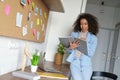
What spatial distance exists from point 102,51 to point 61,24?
2.98 m

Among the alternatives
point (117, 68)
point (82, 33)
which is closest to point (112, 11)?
point (117, 68)

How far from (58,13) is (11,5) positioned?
1897mm

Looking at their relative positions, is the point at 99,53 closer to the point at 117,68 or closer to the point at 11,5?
the point at 117,68

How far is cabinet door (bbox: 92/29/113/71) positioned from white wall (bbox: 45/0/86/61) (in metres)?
2.88

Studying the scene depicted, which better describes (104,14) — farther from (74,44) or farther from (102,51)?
(74,44)

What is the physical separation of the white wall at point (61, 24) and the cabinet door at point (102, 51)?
9.44 feet

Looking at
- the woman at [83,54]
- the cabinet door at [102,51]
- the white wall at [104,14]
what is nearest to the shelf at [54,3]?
the woman at [83,54]

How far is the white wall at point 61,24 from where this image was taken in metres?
3.22

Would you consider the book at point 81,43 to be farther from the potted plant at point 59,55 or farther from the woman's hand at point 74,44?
the potted plant at point 59,55

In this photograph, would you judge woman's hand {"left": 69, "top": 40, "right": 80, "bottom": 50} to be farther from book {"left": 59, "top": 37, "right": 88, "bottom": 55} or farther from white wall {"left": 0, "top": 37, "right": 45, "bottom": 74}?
white wall {"left": 0, "top": 37, "right": 45, "bottom": 74}

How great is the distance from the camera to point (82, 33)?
228 centimetres

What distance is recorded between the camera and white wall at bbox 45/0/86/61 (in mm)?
3217

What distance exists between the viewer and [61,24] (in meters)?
3.24

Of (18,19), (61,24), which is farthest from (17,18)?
(61,24)
